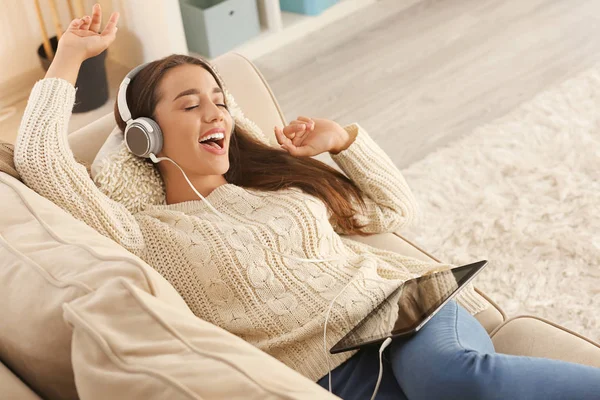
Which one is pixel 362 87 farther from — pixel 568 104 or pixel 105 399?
pixel 105 399

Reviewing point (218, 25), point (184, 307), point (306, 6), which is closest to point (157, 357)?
point (184, 307)

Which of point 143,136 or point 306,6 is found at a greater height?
point 143,136

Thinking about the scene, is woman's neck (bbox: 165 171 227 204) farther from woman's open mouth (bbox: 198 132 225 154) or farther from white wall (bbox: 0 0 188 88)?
white wall (bbox: 0 0 188 88)

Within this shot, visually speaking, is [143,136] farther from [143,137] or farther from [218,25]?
[218,25]

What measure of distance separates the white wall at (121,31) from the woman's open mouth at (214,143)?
149 cm

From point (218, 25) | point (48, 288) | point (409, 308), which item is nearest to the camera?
point (48, 288)

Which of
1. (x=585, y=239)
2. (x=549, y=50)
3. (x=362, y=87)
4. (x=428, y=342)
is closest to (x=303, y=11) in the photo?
(x=362, y=87)

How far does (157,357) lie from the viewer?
2.52ft

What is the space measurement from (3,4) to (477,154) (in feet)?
6.46

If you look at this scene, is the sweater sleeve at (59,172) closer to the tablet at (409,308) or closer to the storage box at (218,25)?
the tablet at (409,308)

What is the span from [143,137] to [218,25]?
177 centimetres

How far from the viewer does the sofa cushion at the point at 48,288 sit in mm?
887

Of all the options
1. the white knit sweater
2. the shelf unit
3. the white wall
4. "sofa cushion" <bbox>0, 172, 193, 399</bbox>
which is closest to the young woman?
the white knit sweater

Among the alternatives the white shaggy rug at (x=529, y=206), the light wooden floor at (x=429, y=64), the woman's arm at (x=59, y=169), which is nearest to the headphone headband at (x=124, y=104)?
the woman's arm at (x=59, y=169)
